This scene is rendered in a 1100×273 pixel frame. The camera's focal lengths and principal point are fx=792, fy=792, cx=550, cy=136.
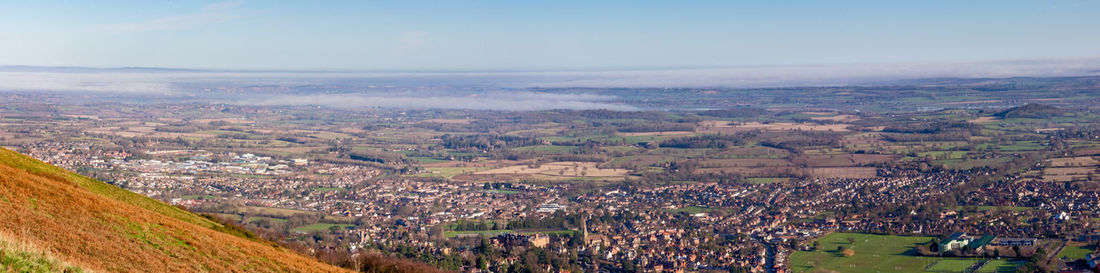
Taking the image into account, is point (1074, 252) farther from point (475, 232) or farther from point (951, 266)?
point (475, 232)

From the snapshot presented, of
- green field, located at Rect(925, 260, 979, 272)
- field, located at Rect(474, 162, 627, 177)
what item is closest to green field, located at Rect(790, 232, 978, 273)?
green field, located at Rect(925, 260, 979, 272)

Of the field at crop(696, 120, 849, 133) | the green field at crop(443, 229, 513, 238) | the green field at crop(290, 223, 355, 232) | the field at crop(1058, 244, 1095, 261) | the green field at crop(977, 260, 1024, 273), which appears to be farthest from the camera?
the field at crop(696, 120, 849, 133)

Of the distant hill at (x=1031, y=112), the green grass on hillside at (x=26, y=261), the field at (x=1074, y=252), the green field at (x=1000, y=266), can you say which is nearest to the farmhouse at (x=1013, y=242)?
the field at (x=1074, y=252)

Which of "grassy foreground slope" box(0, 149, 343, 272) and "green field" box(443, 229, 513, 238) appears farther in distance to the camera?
"green field" box(443, 229, 513, 238)

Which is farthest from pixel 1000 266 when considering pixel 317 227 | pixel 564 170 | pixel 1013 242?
pixel 564 170

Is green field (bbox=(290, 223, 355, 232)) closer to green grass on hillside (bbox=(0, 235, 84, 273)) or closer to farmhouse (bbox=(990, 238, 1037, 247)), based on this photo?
farmhouse (bbox=(990, 238, 1037, 247))

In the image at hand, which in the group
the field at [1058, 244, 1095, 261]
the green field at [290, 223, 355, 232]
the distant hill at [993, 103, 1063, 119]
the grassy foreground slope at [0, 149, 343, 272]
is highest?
the grassy foreground slope at [0, 149, 343, 272]

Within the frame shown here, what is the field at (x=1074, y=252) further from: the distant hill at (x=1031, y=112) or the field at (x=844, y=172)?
the distant hill at (x=1031, y=112)
